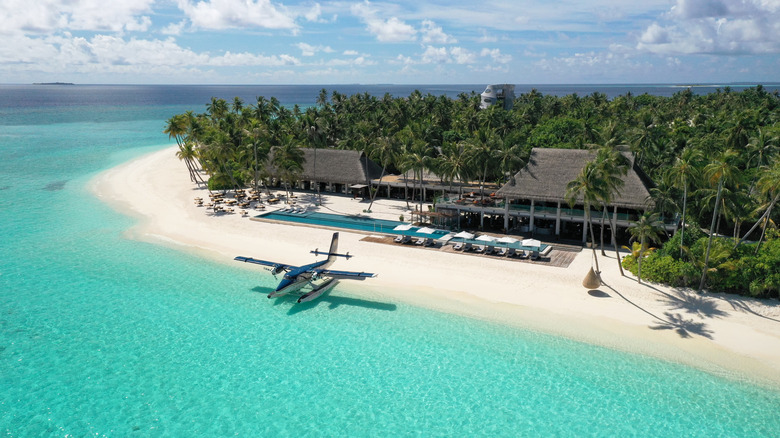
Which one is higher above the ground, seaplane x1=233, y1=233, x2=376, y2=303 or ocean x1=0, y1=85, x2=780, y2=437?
seaplane x1=233, y1=233, x2=376, y2=303

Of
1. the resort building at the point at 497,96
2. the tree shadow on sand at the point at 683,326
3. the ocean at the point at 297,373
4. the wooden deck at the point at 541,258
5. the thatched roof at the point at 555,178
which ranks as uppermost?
the resort building at the point at 497,96

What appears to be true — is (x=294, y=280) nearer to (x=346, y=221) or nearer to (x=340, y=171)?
(x=346, y=221)

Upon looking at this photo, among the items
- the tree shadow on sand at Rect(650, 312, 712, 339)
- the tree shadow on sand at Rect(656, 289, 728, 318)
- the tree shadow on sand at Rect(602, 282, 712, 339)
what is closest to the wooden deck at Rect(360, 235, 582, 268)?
the tree shadow on sand at Rect(656, 289, 728, 318)

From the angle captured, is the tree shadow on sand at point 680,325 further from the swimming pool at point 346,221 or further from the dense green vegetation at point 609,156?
the swimming pool at point 346,221

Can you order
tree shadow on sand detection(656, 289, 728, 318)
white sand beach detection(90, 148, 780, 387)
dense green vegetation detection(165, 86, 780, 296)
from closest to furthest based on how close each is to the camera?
white sand beach detection(90, 148, 780, 387) → tree shadow on sand detection(656, 289, 728, 318) → dense green vegetation detection(165, 86, 780, 296)

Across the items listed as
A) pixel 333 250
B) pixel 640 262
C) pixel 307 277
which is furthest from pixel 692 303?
pixel 307 277

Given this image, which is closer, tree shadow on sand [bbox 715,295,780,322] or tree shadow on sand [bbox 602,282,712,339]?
tree shadow on sand [bbox 602,282,712,339]

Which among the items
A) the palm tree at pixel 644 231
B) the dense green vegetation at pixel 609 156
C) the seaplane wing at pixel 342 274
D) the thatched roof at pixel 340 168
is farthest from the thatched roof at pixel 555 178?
the thatched roof at pixel 340 168

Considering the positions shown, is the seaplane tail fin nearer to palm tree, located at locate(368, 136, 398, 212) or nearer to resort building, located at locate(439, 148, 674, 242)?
resort building, located at locate(439, 148, 674, 242)
